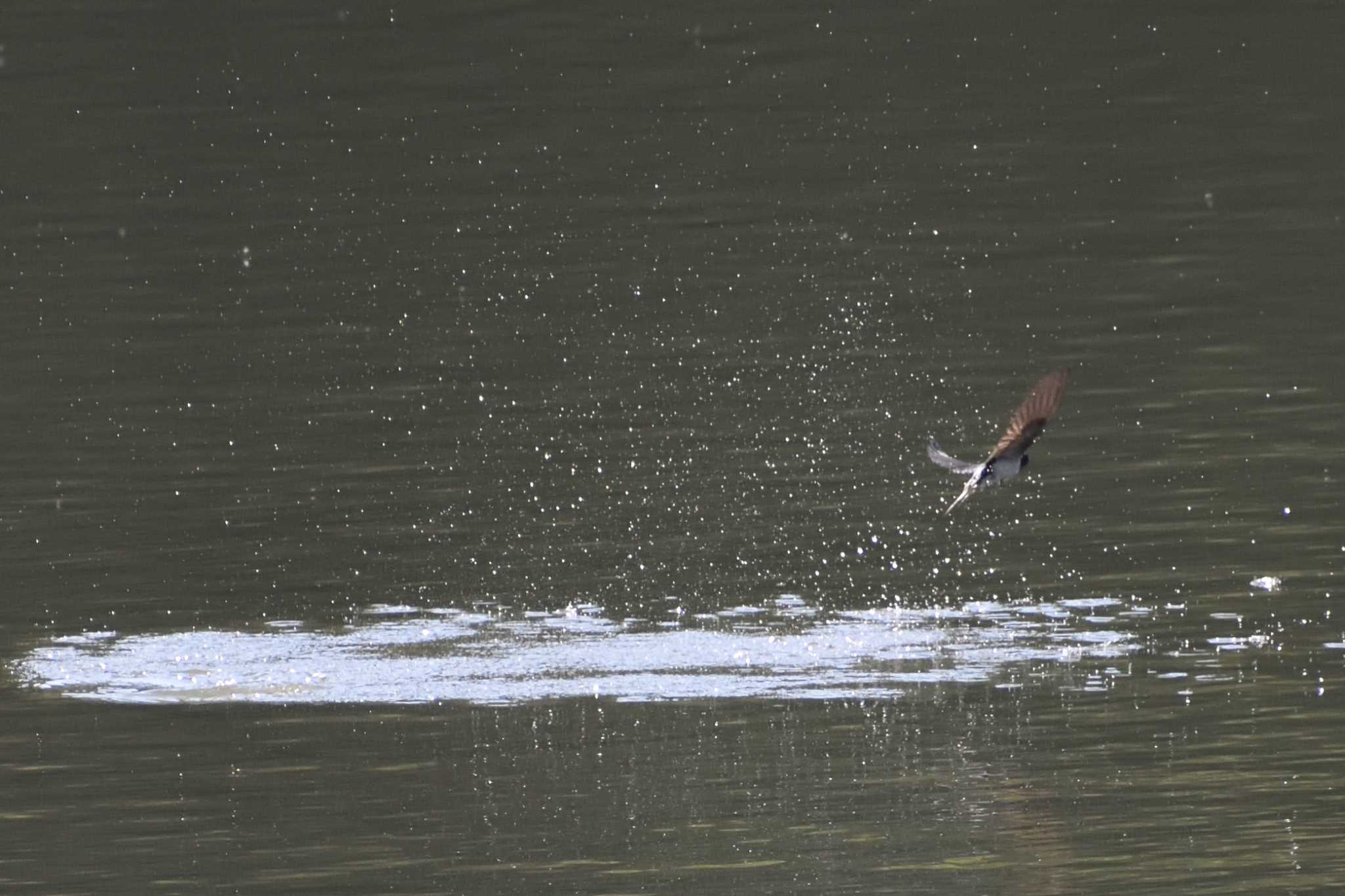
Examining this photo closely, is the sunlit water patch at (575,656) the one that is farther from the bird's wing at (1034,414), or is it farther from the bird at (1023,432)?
the bird's wing at (1034,414)

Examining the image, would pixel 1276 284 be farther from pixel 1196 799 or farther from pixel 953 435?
pixel 1196 799

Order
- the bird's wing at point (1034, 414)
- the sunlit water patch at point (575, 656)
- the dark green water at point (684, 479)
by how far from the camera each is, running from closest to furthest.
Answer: the bird's wing at point (1034, 414), the dark green water at point (684, 479), the sunlit water patch at point (575, 656)

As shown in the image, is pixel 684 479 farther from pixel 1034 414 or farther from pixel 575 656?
pixel 1034 414

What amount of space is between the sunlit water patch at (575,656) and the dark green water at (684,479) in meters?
0.04

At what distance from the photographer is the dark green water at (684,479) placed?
12.2 m

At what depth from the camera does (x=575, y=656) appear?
14703 millimetres

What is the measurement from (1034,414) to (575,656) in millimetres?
3907

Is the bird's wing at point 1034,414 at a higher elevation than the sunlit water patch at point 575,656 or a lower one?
higher

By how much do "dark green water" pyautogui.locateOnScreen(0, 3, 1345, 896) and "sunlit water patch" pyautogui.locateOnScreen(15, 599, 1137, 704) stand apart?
0.04 metres

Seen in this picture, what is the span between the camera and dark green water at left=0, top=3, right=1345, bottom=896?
12.2 m

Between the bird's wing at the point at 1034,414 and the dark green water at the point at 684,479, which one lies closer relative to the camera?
the bird's wing at the point at 1034,414

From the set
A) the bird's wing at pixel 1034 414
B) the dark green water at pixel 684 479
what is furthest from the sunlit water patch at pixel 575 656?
the bird's wing at pixel 1034 414

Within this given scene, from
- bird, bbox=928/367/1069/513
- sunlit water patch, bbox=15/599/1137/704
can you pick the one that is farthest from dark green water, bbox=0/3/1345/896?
bird, bbox=928/367/1069/513

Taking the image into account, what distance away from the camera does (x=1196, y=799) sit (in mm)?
11984
